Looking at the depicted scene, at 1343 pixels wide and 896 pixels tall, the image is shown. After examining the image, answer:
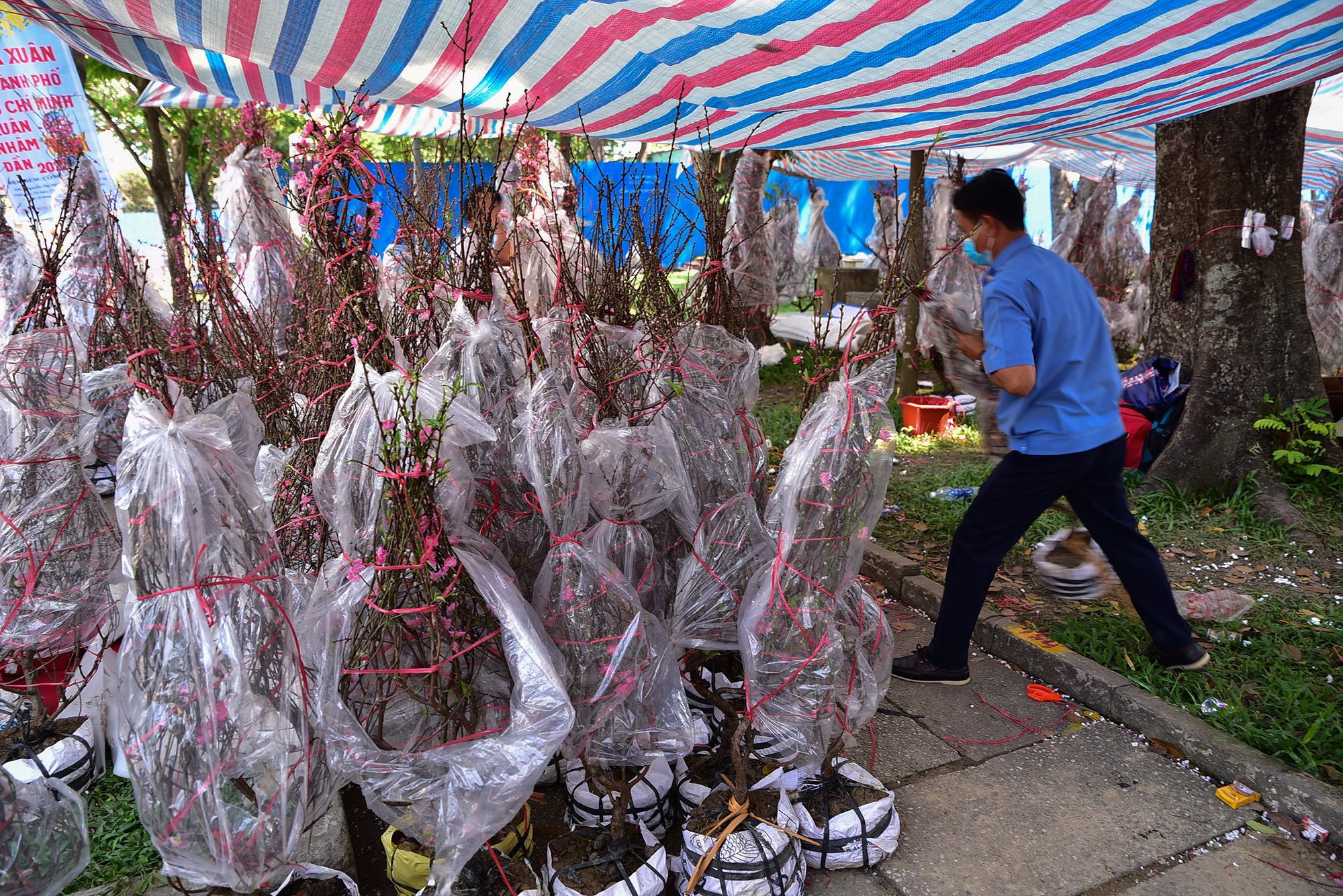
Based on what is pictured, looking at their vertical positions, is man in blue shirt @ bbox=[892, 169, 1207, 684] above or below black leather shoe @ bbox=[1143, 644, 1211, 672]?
above

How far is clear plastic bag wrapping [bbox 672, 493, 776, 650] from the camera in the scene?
226 centimetres

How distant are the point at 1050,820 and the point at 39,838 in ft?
8.43

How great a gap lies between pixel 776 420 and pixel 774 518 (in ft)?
13.4

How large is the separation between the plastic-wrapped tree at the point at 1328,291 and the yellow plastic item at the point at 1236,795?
6195 millimetres

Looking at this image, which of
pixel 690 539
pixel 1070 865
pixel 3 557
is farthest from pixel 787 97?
pixel 3 557

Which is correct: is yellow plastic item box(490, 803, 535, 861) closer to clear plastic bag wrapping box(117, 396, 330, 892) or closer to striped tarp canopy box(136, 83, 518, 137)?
clear plastic bag wrapping box(117, 396, 330, 892)

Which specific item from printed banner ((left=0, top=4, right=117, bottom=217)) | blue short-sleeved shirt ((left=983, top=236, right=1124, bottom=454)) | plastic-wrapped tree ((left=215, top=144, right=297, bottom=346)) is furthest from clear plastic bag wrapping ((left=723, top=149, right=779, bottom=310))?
printed banner ((left=0, top=4, right=117, bottom=217))

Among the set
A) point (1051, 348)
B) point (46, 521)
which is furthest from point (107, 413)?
point (1051, 348)

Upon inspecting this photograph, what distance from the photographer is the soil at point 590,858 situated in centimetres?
187

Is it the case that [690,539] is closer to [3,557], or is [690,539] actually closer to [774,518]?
[774,518]

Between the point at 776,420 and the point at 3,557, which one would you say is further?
the point at 776,420

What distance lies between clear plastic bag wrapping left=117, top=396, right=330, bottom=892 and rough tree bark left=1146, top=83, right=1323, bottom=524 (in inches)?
176

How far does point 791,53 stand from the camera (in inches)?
111

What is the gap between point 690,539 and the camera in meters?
2.43
